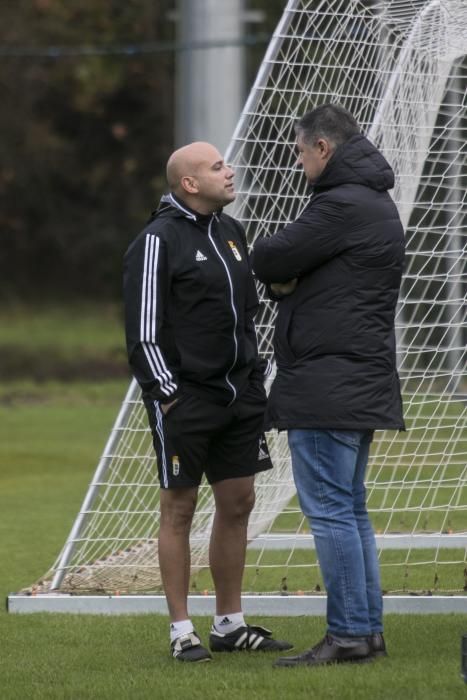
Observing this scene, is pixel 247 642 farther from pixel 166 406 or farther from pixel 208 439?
pixel 166 406

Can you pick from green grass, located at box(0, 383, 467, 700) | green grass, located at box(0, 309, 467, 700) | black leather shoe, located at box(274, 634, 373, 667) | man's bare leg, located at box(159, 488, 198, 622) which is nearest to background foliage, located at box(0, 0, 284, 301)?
green grass, located at box(0, 309, 467, 700)

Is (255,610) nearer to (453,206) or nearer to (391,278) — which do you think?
(391,278)

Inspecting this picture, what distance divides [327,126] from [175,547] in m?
1.68

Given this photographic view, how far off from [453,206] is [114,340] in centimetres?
1949

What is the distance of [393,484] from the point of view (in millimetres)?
7691

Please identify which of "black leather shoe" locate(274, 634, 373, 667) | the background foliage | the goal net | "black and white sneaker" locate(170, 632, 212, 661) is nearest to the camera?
"black leather shoe" locate(274, 634, 373, 667)

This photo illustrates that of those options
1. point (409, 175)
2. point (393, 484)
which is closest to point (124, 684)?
point (393, 484)

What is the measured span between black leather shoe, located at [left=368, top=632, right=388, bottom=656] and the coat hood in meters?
1.65

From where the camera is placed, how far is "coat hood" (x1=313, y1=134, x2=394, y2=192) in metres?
5.11

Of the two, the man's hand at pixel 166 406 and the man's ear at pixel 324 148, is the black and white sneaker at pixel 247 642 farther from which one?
the man's ear at pixel 324 148

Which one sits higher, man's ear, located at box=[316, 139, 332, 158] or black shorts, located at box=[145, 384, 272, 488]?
man's ear, located at box=[316, 139, 332, 158]

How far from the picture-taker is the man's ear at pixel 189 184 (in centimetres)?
547

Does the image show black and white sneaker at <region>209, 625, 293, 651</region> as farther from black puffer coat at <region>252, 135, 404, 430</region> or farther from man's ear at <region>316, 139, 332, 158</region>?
man's ear at <region>316, 139, 332, 158</region>

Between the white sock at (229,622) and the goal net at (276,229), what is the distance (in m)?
1.11
